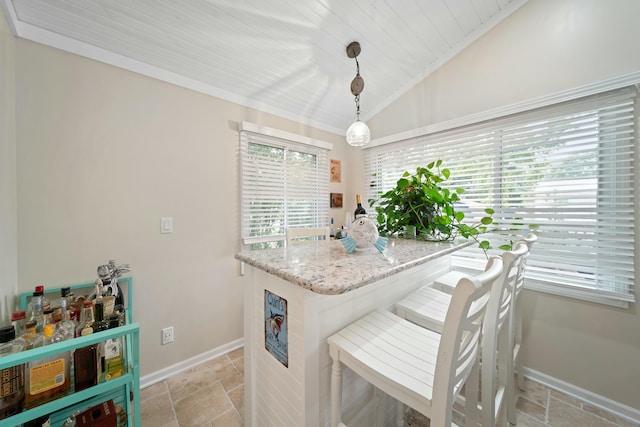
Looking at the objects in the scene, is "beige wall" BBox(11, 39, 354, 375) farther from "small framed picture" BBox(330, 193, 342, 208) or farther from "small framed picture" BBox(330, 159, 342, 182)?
"small framed picture" BBox(330, 193, 342, 208)

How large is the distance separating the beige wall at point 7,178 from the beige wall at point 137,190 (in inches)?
2.1

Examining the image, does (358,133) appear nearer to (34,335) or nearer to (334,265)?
(334,265)

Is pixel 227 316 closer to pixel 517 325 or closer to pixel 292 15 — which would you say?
pixel 517 325

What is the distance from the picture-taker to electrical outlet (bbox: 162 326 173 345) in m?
1.78

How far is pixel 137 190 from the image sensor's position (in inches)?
65.6

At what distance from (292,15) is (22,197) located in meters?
2.00

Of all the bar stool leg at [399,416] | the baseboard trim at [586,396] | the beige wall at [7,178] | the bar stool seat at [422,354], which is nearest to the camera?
the bar stool seat at [422,354]

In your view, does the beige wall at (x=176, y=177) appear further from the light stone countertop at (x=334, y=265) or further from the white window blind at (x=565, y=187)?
the light stone countertop at (x=334, y=265)

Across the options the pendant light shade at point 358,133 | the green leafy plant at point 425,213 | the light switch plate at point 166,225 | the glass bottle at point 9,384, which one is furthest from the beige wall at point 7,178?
the green leafy plant at point 425,213

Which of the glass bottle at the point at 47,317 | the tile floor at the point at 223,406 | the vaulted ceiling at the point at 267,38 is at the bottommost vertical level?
the tile floor at the point at 223,406

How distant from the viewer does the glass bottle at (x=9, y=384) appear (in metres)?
0.78

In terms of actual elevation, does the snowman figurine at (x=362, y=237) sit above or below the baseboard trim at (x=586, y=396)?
above

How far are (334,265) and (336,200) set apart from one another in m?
2.20

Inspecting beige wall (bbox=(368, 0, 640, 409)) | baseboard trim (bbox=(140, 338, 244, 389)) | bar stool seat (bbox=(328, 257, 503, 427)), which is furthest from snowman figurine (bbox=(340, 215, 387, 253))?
baseboard trim (bbox=(140, 338, 244, 389))
